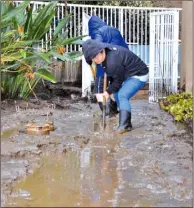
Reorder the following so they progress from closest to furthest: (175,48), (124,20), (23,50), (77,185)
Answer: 1. (77,185)
2. (23,50)
3. (175,48)
4. (124,20)

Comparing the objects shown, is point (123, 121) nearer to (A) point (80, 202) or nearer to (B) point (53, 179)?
(B) point (53, 179)

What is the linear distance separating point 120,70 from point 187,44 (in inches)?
117

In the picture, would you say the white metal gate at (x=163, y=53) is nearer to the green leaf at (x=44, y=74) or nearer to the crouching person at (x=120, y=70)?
the green leaf at (x=44, y=74)

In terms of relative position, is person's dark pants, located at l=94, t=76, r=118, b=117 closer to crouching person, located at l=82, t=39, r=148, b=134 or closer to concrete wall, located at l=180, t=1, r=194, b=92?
crouching person, located at l=82, t=39, r=148, b=134

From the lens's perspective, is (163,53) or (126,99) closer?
(126,99)

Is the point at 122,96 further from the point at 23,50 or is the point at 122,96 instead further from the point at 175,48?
the point at 175,48


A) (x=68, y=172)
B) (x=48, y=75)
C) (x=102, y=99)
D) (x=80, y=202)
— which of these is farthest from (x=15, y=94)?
(x=80, y=202)

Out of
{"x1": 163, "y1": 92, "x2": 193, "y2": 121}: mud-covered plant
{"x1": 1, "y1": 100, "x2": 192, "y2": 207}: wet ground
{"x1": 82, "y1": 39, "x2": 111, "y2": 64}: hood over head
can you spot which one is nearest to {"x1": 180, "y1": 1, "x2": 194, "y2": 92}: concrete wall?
{"x1": 163, "y1": 92, "x2": 193, "y2": 121}: mud-covered plant

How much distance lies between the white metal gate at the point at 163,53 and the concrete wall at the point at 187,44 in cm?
16

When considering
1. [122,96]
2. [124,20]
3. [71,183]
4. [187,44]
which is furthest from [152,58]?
[71,183]

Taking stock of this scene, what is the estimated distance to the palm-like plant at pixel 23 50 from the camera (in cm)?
870

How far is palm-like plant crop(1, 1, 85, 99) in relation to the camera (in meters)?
8.70

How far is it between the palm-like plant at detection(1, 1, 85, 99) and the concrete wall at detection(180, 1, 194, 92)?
77.8 inches

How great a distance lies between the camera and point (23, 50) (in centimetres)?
860
